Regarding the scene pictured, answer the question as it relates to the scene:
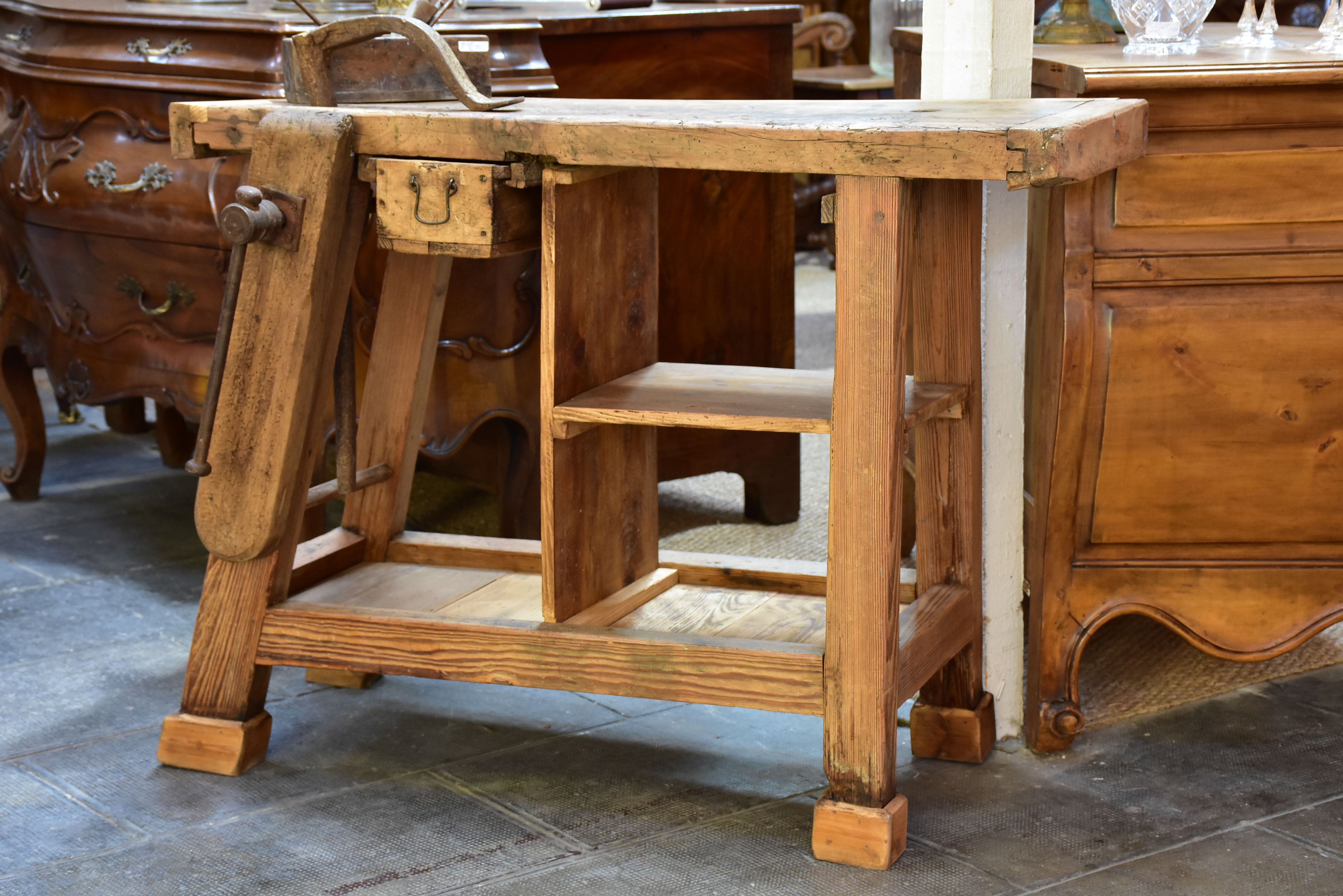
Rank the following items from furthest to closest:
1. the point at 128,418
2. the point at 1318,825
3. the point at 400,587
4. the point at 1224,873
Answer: the point at 128,418
the point at 400,587
the point at 1318,825
the point at 1224,873

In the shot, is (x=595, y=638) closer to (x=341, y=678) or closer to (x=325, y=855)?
(x=325, y=855)

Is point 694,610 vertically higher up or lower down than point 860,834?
higher up

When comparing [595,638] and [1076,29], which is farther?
[1076,29]

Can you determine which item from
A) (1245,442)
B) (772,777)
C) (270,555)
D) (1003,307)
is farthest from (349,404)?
(1245,442)

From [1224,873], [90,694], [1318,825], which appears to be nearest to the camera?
[1224,873]

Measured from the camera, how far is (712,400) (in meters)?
1.99

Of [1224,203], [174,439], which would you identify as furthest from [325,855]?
[174,439]

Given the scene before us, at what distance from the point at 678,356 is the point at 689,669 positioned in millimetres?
1298

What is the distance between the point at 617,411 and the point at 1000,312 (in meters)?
0.60

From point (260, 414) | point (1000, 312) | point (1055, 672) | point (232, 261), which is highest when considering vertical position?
point (232, 261)

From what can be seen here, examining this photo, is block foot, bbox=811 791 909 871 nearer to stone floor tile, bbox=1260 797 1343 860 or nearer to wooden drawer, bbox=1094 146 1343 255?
stone floor tile, bbox=1260 797 1343 860

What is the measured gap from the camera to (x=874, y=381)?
5.89ft

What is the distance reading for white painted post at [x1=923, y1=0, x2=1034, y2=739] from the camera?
207cm

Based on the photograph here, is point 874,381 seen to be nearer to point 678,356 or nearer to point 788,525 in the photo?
point 678,356
